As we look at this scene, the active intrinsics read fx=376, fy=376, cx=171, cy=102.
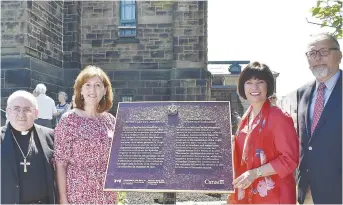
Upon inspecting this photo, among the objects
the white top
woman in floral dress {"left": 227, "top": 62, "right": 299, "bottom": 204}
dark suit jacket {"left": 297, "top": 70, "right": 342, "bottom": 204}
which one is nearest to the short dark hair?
woman in floral dress {"left": 227, "top": 62, "right": 299, "bottom": 204}

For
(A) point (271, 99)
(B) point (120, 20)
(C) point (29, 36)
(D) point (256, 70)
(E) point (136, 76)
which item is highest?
(B) point (120, 20)

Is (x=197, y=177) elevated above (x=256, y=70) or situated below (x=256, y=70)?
below

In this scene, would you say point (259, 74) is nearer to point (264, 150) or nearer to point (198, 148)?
point (264, 150)

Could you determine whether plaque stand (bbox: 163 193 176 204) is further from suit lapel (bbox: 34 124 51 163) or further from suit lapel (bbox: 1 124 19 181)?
suit lapel (bbox: 1 124 19 181)

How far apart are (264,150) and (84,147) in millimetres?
1788

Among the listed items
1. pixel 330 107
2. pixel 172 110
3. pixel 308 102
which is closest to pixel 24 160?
pixel 172 110

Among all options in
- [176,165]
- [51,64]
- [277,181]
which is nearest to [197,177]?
[176,165]

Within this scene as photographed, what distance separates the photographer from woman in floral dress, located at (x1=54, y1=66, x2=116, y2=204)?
3793 mm

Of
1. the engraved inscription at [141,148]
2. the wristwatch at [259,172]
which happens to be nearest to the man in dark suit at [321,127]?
the wristwatch at [259,172]

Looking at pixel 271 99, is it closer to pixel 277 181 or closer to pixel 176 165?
pixel 277 181

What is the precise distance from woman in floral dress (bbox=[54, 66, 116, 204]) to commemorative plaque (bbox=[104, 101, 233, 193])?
0.14 m

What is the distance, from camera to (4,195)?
3520 mm

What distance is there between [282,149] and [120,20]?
13266 mm

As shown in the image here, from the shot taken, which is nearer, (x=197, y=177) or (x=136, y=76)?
(x=197, y=177)
